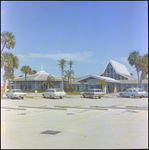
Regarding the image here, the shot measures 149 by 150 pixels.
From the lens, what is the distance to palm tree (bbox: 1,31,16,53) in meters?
4.02

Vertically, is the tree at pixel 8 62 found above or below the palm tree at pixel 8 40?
below

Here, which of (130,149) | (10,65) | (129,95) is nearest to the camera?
(10,65)

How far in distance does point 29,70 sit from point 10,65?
0.92m

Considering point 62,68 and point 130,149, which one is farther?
point 62,68

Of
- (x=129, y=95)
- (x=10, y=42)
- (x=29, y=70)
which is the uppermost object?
(x=10, y=42)

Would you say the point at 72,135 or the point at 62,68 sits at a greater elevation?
the point at 62,68

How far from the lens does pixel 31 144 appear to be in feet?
15.5

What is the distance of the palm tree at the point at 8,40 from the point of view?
4023mm

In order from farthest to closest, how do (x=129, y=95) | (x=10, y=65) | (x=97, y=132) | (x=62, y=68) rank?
(x=129, y=95) < (x=97, y=132) < (x=62, y=68) < (x=10, y=65)

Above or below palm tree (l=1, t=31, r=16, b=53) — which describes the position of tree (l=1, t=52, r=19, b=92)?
below

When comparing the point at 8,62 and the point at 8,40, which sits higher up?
the point at 8,40

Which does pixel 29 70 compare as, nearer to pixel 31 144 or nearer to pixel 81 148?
pixel 31 144

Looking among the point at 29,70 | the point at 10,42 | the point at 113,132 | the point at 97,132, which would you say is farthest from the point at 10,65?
the point at 113,132

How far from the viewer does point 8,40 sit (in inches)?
160
